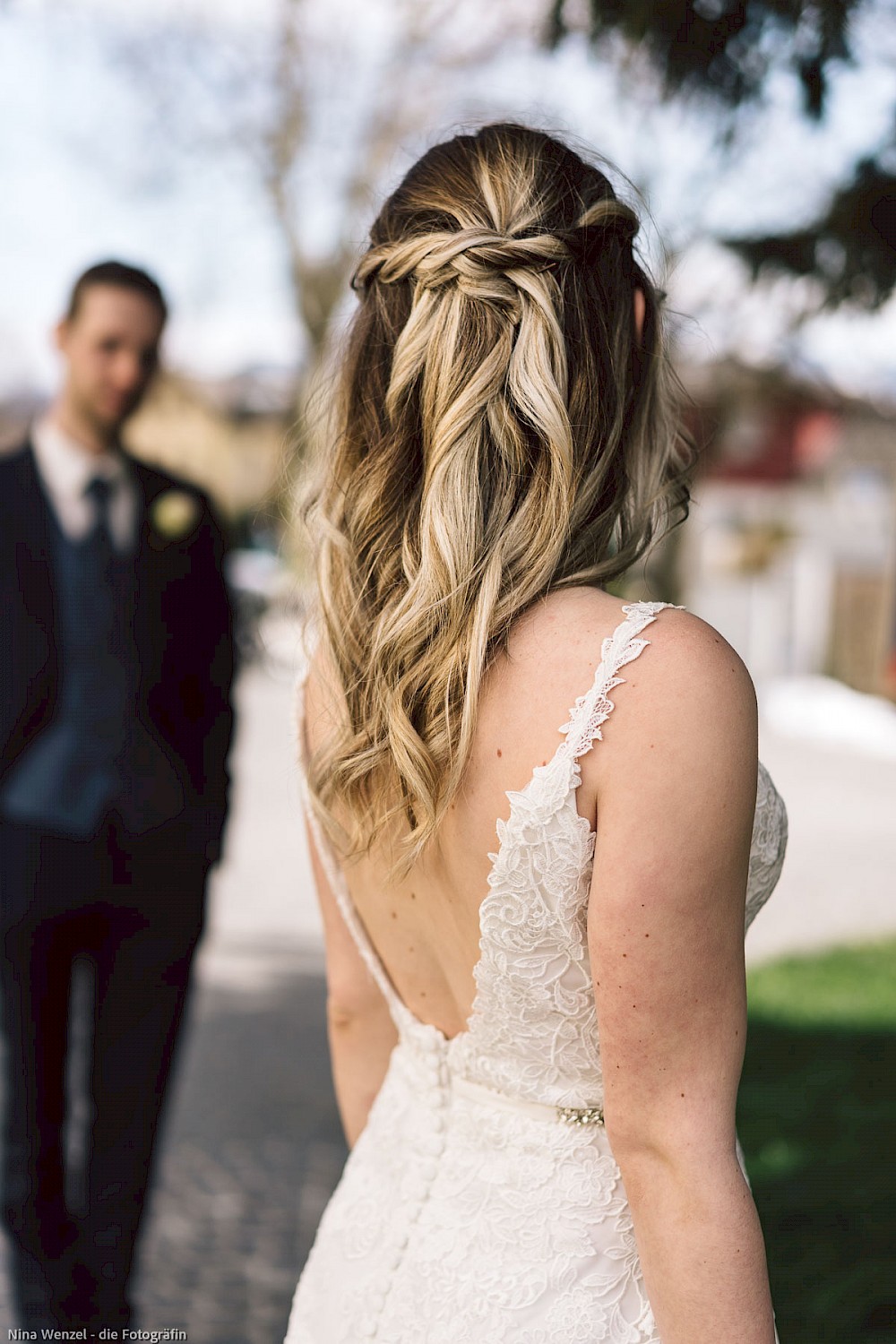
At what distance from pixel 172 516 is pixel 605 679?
6.84 feet

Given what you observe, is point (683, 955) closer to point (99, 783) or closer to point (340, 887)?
point (340, 887)

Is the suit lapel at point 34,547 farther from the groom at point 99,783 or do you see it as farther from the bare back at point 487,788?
the bare back at point 487,788

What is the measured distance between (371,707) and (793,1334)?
2.52m

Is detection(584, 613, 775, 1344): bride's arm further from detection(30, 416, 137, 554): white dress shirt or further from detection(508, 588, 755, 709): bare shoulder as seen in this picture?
detection(30, 416, 137, 554): white dress shirt

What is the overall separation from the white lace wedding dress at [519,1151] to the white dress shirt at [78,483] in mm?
1818

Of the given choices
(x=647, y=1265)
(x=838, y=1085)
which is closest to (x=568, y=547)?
(x=647, y=1265)

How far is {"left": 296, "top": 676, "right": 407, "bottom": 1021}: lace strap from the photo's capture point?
5.59 feet

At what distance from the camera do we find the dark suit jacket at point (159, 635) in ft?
9.66

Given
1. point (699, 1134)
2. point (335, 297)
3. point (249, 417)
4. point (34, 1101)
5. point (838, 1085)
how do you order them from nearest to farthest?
point (699, 1134), point (34, 1101), point (838, 1085), point (335, 297), point (249, 417)

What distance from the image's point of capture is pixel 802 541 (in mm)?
18453

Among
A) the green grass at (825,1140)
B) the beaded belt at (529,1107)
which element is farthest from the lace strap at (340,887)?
the green grass at (825,1140)

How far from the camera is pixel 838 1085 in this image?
4.66m

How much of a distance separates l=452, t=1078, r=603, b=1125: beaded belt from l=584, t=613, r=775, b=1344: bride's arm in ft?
0.62

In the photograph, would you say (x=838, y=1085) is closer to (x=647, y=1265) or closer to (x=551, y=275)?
(x=647, y=1265)
